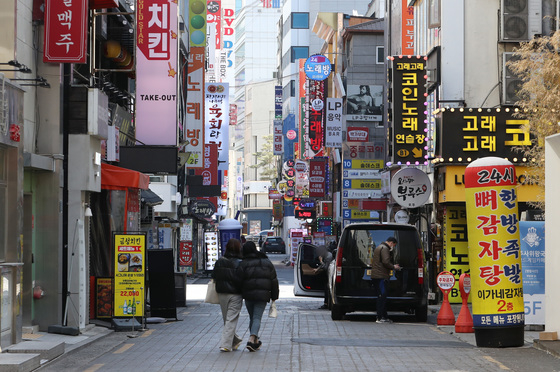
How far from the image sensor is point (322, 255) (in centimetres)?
2534

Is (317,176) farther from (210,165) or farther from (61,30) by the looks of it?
(61,30)

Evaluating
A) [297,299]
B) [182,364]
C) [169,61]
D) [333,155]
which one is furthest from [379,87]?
[182,364]

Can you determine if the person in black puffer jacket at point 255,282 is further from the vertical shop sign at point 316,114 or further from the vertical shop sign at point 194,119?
the vertical shop sign at point 316,114

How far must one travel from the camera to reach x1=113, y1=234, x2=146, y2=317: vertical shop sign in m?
18.9

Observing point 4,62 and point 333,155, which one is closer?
point 4,62

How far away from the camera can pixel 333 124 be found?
5459 cm

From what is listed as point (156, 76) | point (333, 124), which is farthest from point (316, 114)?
point (156, 76)

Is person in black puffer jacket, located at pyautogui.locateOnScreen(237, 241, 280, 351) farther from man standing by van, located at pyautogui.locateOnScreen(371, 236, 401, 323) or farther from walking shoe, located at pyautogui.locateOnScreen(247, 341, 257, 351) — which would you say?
man standing by van, located at pyautogui.locateOnScreen(371, 236, 401, 323)

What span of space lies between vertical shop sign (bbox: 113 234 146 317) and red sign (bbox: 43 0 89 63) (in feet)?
11.5

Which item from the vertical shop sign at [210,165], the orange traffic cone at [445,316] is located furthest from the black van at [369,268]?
the vertical shop sign at [210,165]

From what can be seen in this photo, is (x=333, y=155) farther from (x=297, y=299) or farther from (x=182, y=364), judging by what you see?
(x=182, y=364)

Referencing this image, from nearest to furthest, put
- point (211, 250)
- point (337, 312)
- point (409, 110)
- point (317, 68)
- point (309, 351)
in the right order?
point (309, 351) < point (337, 312) < point (409, 110) < point (211, 250) < point (317, 68)

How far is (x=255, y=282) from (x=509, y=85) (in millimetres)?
15037

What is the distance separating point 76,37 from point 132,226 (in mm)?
6819
